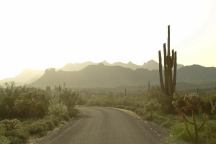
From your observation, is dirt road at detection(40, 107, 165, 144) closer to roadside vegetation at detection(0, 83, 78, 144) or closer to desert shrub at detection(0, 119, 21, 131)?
desert shrub at detection(0, 119, 21, 131)

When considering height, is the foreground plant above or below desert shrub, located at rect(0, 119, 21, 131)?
above

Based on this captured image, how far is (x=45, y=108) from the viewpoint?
132 ft

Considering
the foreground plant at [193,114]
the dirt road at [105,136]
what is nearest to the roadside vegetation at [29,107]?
the dirt road at [105,136]

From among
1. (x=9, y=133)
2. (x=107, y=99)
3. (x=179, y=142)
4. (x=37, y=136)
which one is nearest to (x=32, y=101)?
(x=37, y=136)

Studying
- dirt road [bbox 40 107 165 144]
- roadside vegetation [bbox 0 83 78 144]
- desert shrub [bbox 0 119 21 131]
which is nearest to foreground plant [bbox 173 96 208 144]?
dirt road [bbox 40 107 165 144]

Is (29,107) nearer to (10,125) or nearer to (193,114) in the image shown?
(10,125)

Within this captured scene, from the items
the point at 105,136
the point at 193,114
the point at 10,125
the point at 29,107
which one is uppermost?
the point at 193,114

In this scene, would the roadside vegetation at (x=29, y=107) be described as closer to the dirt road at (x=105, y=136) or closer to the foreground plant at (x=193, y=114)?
the dirt road at (x=105, y=136)

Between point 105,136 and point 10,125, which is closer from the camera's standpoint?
point 105,136

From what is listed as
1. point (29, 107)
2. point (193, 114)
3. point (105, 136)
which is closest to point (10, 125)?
point (105, 136)

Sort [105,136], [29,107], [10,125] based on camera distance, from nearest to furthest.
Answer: [105,136], [10,125], [29,107]

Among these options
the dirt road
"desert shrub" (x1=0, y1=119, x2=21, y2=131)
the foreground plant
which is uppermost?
the foreground plant

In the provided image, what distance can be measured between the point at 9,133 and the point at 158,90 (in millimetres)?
28528

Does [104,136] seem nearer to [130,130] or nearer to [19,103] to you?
[130,130]
